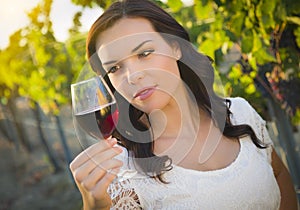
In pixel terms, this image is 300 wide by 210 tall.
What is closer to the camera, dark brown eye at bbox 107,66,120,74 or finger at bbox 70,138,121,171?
finger at bbox 70,138,121,171

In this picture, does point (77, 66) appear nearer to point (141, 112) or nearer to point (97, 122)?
point (141, 112)

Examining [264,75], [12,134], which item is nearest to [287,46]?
[264,75]

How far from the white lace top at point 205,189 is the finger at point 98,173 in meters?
0.36

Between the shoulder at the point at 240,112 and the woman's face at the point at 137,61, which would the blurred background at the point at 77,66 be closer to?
the shoulder at the point at 240,112

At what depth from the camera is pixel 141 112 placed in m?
2.01

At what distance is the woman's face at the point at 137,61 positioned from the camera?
1.71 meters

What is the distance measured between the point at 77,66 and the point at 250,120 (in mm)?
3410

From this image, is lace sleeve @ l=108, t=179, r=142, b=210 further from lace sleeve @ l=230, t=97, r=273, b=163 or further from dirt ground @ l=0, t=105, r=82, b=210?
dirt ground @ l=0, t=105, r=82, b=210

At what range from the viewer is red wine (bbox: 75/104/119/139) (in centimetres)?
162

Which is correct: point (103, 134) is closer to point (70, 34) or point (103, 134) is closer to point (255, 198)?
Result: point (255, 198)

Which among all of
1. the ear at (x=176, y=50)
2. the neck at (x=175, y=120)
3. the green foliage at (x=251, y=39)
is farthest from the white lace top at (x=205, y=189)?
the green foliage at (x=251, y=39)

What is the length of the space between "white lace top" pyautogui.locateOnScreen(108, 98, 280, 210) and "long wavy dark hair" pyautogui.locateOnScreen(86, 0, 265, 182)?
57mm

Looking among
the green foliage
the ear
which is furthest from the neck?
the green foliage

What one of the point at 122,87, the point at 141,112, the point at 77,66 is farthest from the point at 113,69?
the point at 77,66
